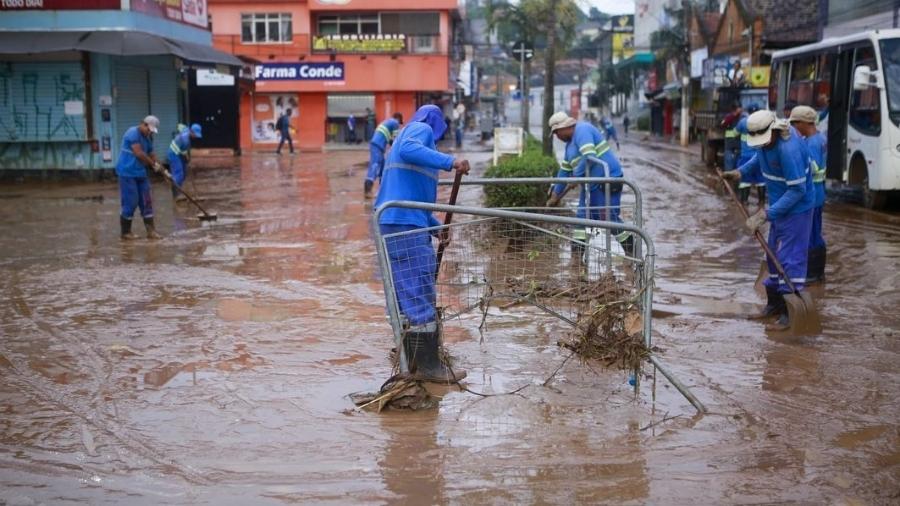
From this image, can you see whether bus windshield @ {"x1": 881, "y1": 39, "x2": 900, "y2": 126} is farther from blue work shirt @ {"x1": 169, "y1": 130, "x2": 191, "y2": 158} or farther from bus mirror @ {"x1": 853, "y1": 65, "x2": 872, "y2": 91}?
blue work shirt @ {"x1": 169, "y1": 130, "x2": 191, "y2": 158}

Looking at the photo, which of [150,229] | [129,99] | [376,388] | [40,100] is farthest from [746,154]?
[40,100]

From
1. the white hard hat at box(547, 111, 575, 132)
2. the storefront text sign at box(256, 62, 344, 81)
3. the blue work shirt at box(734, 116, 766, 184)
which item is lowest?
the blue work shirt at box(734, 116, 766, 184)

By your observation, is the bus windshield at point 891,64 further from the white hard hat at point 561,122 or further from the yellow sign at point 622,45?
the yellow sign at point 622,45

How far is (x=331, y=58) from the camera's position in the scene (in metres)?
43.9

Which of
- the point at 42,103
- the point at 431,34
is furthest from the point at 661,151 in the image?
the point at 42,103

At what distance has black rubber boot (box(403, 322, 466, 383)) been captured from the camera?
20.3 feet

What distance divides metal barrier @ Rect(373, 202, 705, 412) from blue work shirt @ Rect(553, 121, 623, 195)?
2678mm

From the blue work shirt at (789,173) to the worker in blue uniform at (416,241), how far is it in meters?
2.85

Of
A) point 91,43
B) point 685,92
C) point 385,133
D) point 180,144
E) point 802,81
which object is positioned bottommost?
point 180,144

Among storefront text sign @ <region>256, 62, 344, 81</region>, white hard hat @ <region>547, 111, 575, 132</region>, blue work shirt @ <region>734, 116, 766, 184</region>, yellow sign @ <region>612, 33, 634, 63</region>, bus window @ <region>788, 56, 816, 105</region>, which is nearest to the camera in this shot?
white hard hat @ <region>547, 111, 575, 132</region>

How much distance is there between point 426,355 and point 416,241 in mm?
713

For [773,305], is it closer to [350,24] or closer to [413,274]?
[413,274]

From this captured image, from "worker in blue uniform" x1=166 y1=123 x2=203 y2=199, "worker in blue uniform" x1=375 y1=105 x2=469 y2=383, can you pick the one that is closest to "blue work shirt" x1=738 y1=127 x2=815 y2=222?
"worker in blue uniform" x1=375 y1=105 x2=469 y2=383

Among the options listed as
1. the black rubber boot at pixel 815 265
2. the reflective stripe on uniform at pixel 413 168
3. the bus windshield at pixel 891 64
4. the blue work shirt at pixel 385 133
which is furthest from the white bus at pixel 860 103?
the reflective stripe on uniform at pixel 413 168
